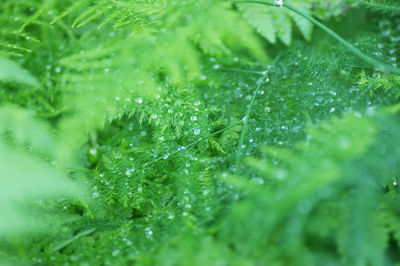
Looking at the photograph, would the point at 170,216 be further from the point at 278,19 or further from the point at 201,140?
the point at 278,19

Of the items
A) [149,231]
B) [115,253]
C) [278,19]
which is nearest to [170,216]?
[149,231]

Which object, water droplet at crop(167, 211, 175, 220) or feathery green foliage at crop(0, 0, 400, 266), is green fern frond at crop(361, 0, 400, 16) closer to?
feathery green foliage at crop(0, 0, 400, 266)

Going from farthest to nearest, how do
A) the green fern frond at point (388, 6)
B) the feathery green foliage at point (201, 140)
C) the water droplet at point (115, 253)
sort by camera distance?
1. the green fern frond at point (388, 6)
2. the water droplet at point (115, 253)
3. the feathery green foliage at point (201, 140)

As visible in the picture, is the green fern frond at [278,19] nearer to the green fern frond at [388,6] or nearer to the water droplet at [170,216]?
the green fern frond at [388,6]

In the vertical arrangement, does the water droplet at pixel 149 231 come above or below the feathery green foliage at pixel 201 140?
below

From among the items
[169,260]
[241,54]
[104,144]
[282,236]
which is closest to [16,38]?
[104,144]

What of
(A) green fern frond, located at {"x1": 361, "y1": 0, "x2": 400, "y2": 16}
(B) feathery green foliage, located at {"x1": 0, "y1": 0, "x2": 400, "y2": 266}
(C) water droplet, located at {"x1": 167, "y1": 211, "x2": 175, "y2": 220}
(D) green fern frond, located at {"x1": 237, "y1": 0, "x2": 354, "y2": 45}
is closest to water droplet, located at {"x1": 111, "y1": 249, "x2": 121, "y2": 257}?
(B) feathery green foliage, located at {"x1": 0, "y1": 0, "x2": 400, "y2": 266}

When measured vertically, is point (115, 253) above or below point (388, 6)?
below

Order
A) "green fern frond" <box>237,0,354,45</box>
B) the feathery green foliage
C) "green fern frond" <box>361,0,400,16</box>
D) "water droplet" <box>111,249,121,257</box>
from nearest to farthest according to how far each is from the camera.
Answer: the feathery green foliage, "water droplet" <box>111,249,121,257</box>, "green fern frond" <box>361,0,400,16</box>, "green fern frond" <box>237,0,354,45</box>

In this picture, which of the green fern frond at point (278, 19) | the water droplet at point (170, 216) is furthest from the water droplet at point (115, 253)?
the green fern frond at point (278, 19)
